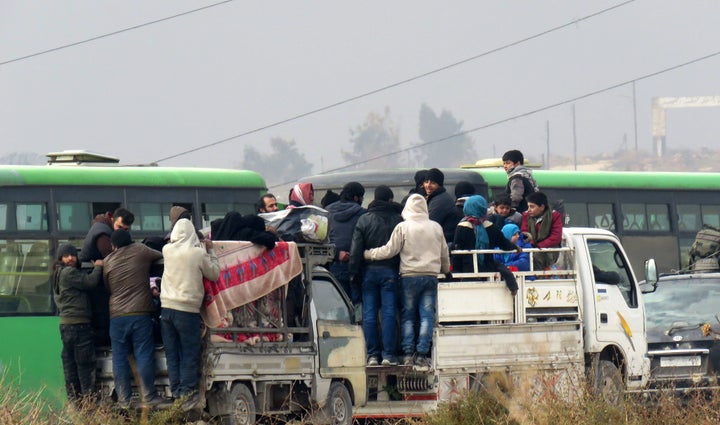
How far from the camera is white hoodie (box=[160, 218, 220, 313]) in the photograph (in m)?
11.6

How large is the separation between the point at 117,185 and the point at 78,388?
21.5 ft

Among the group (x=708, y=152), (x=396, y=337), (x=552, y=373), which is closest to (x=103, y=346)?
(x=396, y=337)

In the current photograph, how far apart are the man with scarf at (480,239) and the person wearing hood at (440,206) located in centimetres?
35

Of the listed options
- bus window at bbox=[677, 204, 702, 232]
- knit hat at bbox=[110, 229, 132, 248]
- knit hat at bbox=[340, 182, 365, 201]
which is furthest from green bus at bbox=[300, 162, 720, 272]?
knit hat at bbox=[110, 229, 132, 248]

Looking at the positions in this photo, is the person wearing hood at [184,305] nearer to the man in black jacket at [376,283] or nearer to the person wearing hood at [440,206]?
the man in black jacket at [376,283]

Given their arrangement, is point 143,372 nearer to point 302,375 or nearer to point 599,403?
point 302,375

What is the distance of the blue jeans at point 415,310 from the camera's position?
1345cm

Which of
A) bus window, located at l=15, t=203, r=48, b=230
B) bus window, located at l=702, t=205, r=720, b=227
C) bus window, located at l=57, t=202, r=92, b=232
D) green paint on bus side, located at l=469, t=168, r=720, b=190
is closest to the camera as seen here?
bus window, located at l=15, t=203, r=48, b=230

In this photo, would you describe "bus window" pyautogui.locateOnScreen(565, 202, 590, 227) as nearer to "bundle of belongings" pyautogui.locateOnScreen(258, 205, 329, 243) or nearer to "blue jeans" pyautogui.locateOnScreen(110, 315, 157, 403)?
"bundle of belongings" pyautogui.locateOnScreen(258, 205, 329, 243)

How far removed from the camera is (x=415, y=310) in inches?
533

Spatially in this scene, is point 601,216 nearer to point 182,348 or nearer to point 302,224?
point 302,224

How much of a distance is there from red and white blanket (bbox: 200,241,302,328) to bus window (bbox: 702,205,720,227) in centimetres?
Answer: 1539

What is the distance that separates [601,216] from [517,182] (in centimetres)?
978

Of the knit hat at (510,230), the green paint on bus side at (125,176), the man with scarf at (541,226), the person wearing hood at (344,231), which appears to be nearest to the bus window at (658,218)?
the green paint on bus side at (125,176)
